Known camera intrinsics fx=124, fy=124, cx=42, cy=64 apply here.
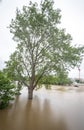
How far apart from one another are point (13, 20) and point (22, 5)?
94cm

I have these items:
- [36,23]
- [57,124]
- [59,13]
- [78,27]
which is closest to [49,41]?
[36,23]

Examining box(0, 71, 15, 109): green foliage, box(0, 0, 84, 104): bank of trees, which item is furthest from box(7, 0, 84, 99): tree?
box(0, 71, 15, 109): green foliage

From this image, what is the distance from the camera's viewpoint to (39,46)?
705 cm

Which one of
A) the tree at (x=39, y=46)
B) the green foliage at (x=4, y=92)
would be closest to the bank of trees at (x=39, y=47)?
the tree at (x=39, y=46)

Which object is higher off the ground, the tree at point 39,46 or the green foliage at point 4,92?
the tree at point 39,46

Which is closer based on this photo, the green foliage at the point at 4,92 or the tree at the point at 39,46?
the green foliage at the point at 4,92

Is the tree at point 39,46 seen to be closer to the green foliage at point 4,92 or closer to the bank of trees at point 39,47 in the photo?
the bank of trees at point 39,47

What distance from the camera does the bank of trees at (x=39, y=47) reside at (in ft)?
21.7

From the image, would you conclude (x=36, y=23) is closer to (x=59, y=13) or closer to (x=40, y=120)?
(x=59, y=13)

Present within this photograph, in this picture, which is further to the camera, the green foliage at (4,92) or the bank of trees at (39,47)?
the bank of trees at (39,47)

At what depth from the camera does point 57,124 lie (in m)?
3.63

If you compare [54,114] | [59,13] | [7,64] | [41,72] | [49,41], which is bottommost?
[54,114]

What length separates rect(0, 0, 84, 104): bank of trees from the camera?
660 centimetres

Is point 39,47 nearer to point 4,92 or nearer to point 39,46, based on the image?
point 39,46
